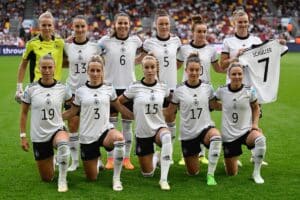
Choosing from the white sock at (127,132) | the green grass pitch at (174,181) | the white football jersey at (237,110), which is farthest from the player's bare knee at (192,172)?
Result: the white sock at (127,132)

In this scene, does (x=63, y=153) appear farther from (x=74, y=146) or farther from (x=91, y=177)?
(x=74, y=146)

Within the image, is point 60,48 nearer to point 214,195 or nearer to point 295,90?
point 214,195

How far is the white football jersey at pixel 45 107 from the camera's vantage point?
670 cm

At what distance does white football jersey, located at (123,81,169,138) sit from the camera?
6.89m

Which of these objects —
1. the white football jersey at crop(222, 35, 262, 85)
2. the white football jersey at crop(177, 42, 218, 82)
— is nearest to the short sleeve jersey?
the white football jersey at crop(177, 42, 218, 82)

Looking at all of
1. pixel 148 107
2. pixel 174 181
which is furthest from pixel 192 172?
pixel 148 107

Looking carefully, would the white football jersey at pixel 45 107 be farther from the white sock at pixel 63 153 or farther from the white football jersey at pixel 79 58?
the white football jersey at pixel 79 58

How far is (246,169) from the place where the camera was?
7.63 m

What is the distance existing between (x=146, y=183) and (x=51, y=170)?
1.23m

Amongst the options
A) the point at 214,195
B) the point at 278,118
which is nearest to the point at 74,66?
the point at 214,195

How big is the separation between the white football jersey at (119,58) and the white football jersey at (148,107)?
0.79 meters

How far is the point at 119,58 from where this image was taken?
774cm

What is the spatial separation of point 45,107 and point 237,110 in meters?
2.43

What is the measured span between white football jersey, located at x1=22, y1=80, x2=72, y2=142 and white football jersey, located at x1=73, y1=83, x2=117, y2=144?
0.26 metres
